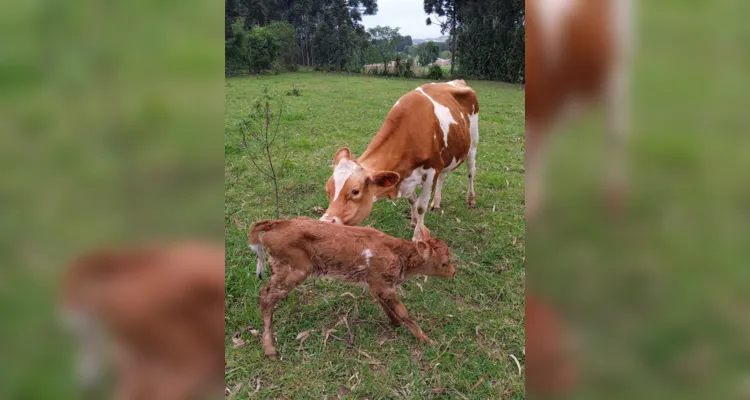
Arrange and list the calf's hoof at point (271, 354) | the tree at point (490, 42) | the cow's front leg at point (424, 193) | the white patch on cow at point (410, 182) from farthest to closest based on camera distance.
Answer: the tree at point (490, 42), the cow's front leg at point (424, 193), the white patch on cow at point (410, 182), the calf's hoof at point (271, 354)

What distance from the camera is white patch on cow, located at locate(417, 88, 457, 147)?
4457 millimetres

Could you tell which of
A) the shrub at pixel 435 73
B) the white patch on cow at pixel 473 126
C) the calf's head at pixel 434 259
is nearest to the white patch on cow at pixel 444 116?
the white patch on cow at pixel 473 126

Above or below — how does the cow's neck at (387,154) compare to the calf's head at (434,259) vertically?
above

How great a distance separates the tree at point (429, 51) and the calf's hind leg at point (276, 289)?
25915 millimetres

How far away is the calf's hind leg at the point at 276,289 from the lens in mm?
2955

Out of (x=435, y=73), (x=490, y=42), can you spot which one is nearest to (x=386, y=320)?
(x=490, y=42)
